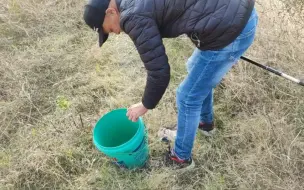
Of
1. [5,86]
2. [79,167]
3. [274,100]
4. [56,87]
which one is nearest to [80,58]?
[56,87]

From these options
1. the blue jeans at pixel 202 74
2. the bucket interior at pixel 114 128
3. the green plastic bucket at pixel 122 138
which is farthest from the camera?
the bucket interior at pixel 114 128

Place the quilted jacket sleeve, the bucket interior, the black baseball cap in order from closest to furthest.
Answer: the quilted jacket sleeve < the black baseball cap < the bucket interior

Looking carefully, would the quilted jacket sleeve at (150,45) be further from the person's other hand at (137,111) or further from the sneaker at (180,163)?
the sneaker at (180,163)

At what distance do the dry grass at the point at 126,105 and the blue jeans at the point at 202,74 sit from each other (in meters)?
0.48

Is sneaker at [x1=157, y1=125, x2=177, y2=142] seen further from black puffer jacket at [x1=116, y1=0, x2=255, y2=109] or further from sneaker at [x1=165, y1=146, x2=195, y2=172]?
black puffer jacket at [x1=116, y1=0, x2=255, y2=109]

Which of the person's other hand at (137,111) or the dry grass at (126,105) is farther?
the dry grass at (126,105)

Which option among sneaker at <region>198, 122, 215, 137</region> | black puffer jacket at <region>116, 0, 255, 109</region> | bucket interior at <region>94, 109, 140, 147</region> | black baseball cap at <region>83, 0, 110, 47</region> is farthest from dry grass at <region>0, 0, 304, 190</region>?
black baseball cap at <region>83, 0, 110, 47</region>

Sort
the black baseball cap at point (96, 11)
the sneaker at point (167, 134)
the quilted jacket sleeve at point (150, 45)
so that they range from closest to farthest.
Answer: the quilted jacket sleeve at point (150, 45) < the black baseball cap at point (96, 11) < the sneaker at point (167, 134)

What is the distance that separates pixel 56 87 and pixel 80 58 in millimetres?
450

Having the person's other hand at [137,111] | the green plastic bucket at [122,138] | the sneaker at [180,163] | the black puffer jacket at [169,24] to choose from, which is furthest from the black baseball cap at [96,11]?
the sneaker at [180,163]

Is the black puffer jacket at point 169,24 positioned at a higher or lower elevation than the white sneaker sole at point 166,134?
higher

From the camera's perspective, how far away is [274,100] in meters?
2.92

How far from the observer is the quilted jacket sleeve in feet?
5.73

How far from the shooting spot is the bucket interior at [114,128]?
2.55 m
